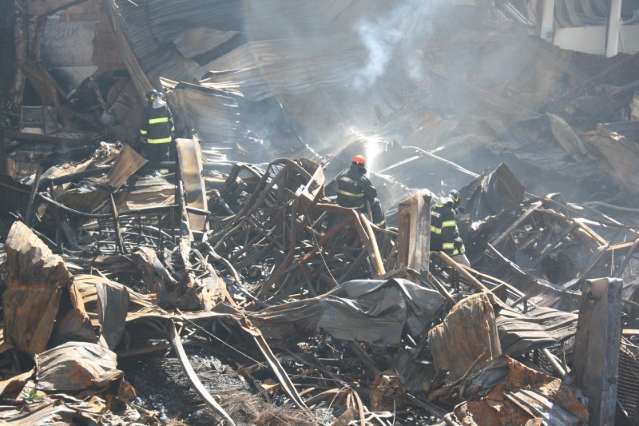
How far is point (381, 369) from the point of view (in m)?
6.72

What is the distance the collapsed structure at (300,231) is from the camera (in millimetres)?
5738

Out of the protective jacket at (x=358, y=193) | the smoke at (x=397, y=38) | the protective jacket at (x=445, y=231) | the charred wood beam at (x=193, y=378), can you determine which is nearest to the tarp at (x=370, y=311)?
the charred wood beam at (x=193, y=378)

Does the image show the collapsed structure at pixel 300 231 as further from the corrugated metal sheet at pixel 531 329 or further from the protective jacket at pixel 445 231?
the protective jacket at pixel 445 231

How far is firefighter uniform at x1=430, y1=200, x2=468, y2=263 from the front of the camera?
8484 mm

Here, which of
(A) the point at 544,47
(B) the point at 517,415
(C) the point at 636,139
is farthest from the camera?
(A) the point at 544,47

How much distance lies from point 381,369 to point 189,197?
4575 mm

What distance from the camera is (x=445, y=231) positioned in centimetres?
857

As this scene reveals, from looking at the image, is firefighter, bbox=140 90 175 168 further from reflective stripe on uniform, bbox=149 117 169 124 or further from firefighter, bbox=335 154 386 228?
firefighter, bbox=335 154 386 228

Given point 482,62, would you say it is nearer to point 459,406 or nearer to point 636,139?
point 636,139

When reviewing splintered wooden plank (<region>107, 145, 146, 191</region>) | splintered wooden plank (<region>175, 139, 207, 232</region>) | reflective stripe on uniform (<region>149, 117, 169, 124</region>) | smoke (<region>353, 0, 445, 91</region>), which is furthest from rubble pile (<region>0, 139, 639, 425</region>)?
smoke (<region>353, 0, 445, 91</region>)

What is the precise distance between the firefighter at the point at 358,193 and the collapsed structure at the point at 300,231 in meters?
0.45

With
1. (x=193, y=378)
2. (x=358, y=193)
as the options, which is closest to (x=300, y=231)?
(x=358, y=193)

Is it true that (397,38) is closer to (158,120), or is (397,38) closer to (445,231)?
(158,120)

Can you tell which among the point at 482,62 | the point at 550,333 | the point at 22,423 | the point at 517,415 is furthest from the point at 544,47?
the point at 22,423
